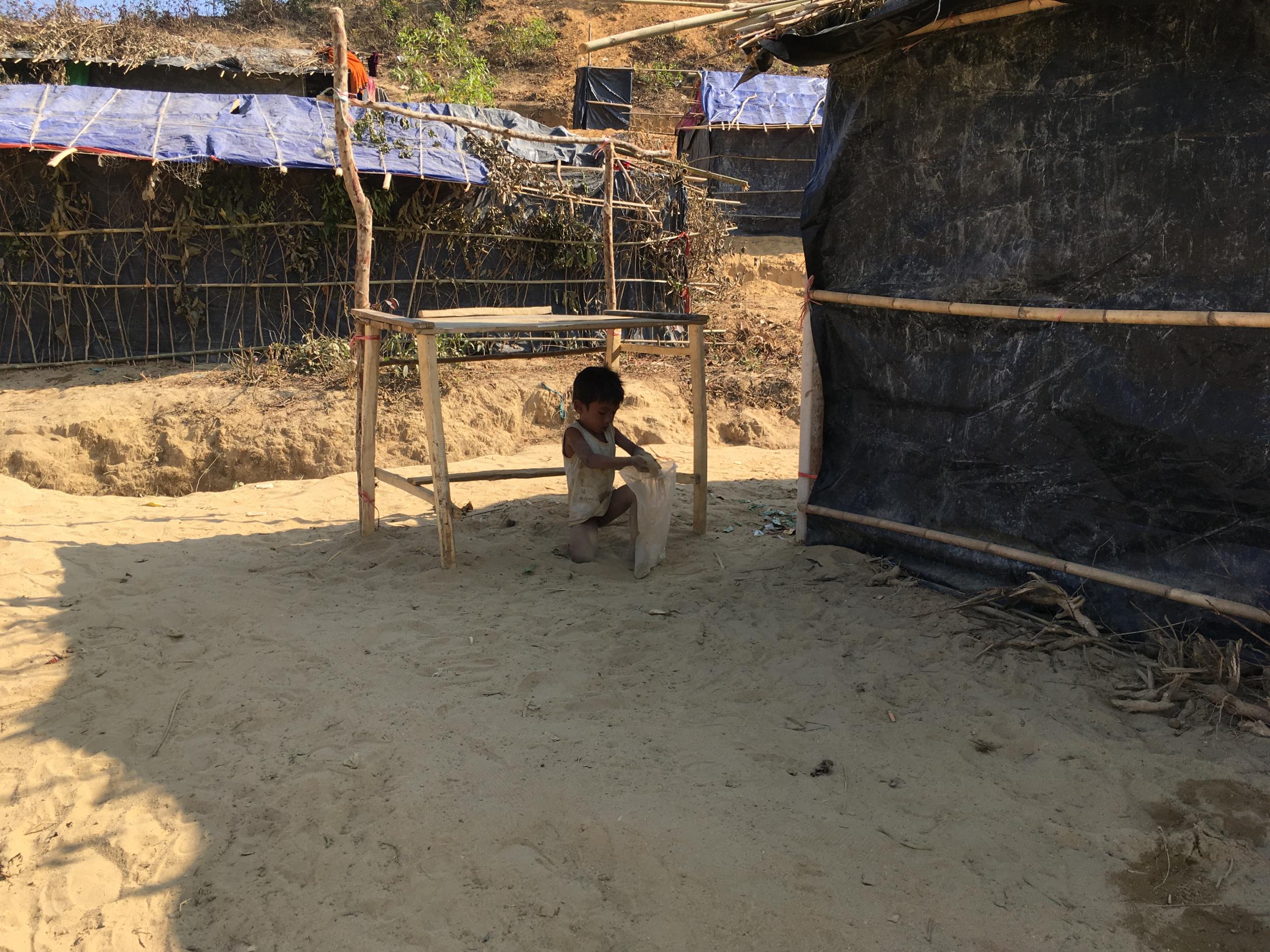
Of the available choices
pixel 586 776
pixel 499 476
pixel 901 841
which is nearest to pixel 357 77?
pixel 499 476

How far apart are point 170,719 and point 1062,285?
340cm

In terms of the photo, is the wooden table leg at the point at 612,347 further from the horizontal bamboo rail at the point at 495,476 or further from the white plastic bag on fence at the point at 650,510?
the white plastic bag on fence at the point at 650,510

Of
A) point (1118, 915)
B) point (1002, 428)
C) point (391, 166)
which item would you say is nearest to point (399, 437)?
point (391, 166)

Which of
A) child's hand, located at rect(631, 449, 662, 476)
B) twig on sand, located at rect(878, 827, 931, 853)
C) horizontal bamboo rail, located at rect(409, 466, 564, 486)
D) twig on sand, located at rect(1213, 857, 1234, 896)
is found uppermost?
child's hand, located at rect(631, 449, 662, 476)

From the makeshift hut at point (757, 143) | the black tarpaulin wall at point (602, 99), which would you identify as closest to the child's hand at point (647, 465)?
the makeshift hut at point (757, 143)

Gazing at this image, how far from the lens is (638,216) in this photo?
32.4 ft

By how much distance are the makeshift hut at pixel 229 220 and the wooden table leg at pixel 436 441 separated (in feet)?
12.2

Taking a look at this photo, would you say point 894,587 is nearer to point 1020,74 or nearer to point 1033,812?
point 1033,812

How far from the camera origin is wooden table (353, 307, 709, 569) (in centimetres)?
404

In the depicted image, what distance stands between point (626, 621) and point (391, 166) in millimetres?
6126

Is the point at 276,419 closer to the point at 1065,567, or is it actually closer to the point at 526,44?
the point at 1065,567

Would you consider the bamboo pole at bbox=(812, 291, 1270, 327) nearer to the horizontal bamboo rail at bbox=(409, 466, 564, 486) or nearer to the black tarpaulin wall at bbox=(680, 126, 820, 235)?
the horizontal bamboo rail at bbox=(409, 466, 564, 486)

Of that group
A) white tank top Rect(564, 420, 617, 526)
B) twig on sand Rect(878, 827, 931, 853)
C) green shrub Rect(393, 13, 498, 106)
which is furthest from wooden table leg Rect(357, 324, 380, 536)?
green shrub Rect(393, 13, 498, 106)

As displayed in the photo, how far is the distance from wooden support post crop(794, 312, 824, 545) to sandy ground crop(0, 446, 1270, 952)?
39 cm
